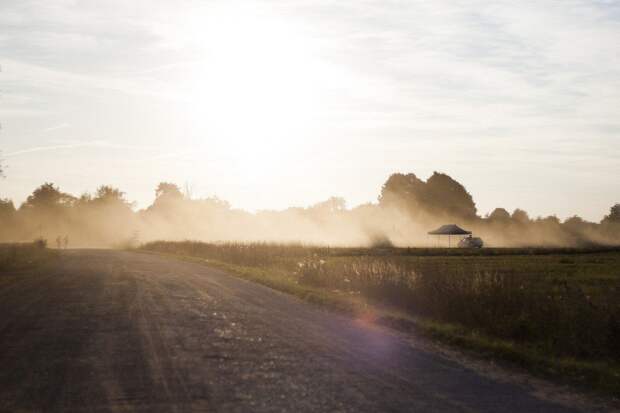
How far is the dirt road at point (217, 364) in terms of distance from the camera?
28.5 ft

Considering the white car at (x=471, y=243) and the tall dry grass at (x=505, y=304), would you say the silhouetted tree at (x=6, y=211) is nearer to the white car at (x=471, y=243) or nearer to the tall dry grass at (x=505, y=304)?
the white car at (x=471, y=243)

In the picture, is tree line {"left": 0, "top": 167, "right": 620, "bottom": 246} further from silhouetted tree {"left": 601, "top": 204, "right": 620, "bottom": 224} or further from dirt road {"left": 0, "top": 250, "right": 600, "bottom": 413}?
dirt road {"left": 0, "top": 250, "right": 600, "bottom": 413}

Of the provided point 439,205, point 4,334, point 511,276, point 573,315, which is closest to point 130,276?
point 4,334

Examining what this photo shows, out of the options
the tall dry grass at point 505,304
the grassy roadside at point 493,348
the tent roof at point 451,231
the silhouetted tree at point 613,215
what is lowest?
the grassy roadside at point 493,348

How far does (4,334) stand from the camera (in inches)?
549

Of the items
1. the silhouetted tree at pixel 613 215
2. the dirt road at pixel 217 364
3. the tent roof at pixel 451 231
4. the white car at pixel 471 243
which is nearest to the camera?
the dirt road at pixel 217 364

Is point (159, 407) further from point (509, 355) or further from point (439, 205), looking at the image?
point (439, 205)

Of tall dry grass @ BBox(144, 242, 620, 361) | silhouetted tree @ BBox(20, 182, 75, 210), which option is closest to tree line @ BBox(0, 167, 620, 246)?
silhouetted tree @ BBox(20, 182, 75, 210)

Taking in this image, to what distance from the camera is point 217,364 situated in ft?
36.1

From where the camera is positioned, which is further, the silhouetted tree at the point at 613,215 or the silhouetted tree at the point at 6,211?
the silhouetted tree at the point at 613,215

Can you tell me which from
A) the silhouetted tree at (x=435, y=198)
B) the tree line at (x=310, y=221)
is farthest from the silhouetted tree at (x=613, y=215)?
the silhouetted tree at (x=435, y=198)

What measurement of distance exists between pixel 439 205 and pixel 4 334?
147 meters

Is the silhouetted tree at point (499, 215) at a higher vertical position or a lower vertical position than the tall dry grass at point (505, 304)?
higher

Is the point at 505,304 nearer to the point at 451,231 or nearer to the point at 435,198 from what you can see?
the point at 451,231
